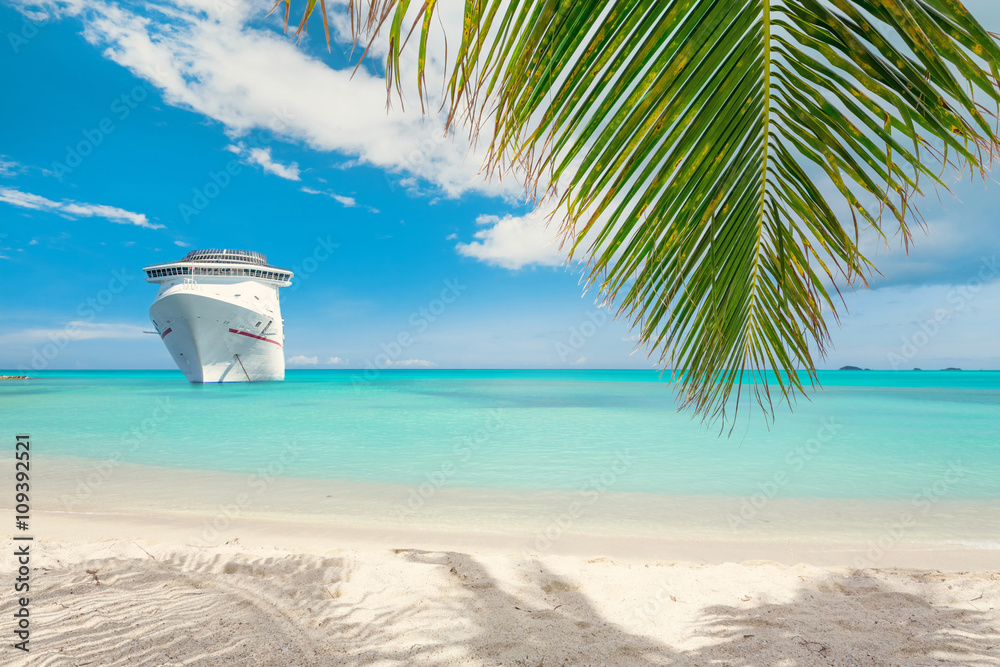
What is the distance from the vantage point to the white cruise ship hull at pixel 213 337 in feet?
112

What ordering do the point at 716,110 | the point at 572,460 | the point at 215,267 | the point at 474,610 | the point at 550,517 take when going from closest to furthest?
the point at 716,110 < the point at 474,610 < the point at 550,517 < the point at 572,460 < the point at 215,267

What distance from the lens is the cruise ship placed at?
3450 cm

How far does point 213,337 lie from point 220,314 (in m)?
2.48

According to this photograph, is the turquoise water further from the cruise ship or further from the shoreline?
the cruise ship

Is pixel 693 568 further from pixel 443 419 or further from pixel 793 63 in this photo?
pixel 443 419

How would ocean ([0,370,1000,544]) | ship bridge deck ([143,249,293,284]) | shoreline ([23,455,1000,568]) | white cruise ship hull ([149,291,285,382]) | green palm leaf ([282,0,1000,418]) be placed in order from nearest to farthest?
green palm leaf ([282,0,1000,418]), shoreline ([23,455,1000,568]), ocean ([0,370,1000,544]), white cruise ship hull ([149,291,285,382]), ship bridge deck ([143,249,293,284])

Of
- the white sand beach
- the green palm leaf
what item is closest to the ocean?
the white sand beach

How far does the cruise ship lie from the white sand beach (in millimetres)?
35675

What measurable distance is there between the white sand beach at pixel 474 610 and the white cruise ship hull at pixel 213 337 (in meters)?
35.3

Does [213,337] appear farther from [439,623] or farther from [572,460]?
[439,623]

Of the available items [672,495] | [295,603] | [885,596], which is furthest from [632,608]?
[672,495]

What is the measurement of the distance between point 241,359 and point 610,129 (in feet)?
145

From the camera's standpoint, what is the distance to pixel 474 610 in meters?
2.89

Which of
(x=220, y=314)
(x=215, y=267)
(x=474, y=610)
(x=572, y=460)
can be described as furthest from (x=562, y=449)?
(x=215, y=267)
